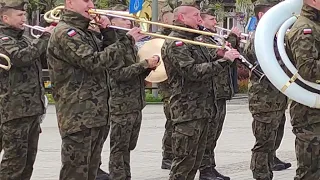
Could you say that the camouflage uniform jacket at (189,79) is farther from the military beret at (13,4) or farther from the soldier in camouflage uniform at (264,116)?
the military beret at (13,4)

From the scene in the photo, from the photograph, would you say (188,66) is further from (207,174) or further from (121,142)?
(207,174)

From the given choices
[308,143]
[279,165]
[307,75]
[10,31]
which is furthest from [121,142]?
[307,75]

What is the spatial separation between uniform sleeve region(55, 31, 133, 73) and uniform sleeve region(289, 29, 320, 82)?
1.39 m

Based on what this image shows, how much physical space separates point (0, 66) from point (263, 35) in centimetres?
256

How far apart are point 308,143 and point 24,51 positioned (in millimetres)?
2784

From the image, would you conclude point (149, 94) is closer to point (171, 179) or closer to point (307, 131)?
point (171, 179)

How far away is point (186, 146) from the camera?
21.9 ft

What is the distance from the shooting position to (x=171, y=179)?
6.73 meters

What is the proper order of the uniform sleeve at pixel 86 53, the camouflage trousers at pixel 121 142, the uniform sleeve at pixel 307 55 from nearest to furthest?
the uniform sleeve at pixel 307 55 → the uniform sleeve at pixel 86 53 → the camouflage trousers at pixel 121 142

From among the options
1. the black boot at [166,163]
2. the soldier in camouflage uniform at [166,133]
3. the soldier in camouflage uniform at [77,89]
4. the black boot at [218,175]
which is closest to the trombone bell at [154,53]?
the soldier in camouflage uniform at [166,133]

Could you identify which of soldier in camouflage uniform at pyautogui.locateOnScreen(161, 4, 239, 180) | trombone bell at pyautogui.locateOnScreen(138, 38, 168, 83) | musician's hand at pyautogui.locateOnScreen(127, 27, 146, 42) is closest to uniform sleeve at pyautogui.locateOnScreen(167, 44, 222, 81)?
soldier in camouflage uniform at pyautogui.locateOnScreen(161, 4, 239, 180)

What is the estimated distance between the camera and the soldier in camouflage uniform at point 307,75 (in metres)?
5.29

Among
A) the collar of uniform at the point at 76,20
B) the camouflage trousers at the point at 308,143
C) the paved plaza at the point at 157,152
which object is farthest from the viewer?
the paved plaza at the point at 157,152

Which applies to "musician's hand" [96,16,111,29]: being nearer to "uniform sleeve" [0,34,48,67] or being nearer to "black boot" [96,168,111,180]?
"uniform sleeve" [0,34,48,67]
